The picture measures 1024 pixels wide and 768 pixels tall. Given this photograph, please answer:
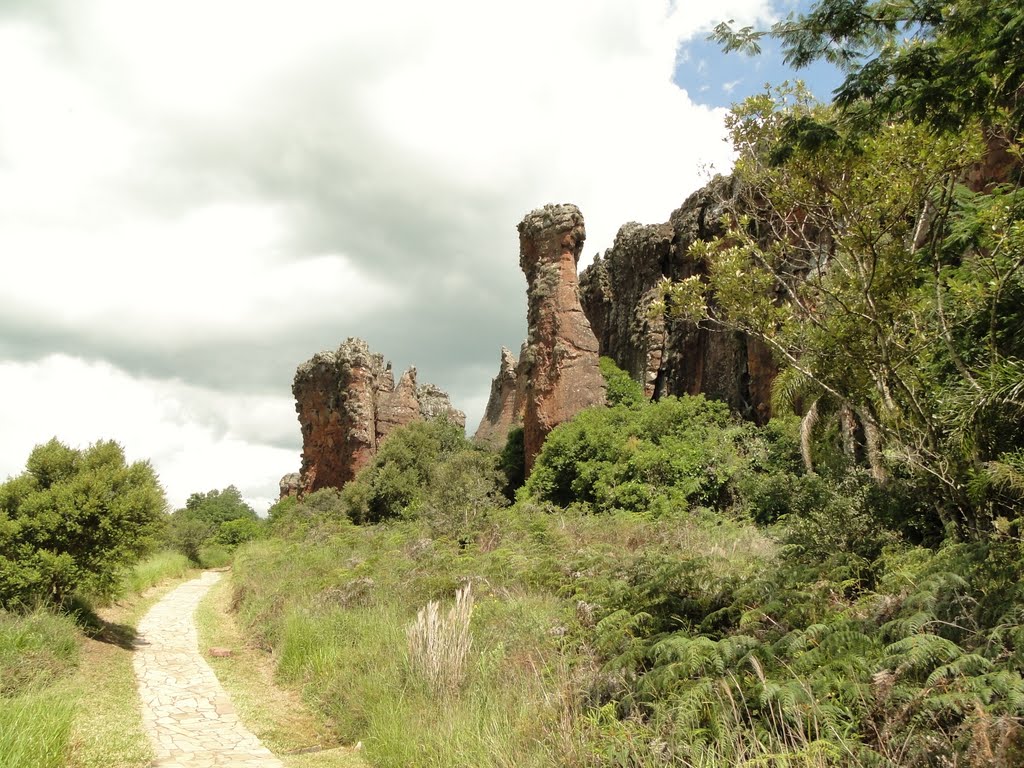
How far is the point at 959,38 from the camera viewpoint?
4.64m

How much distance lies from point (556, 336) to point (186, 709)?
2121 cm

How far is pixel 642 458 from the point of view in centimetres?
2083

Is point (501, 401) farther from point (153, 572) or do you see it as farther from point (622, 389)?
point (153, 572)

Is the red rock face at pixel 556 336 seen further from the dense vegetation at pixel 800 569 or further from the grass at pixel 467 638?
the dense vegetation at pixel 800 569

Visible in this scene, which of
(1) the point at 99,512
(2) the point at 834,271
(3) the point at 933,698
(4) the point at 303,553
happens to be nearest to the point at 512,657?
(3) the point at 933,698

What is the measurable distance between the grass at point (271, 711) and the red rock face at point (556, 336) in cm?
1626

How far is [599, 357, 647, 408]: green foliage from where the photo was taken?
2769 centimetres

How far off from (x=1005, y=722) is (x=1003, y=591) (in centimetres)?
186

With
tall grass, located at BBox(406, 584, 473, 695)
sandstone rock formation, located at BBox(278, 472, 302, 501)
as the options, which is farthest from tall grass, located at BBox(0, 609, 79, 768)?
sandstone rock formation, located at BBox(278, 472, 302, 501)

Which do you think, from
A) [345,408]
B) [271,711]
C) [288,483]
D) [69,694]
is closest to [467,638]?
[271,711]

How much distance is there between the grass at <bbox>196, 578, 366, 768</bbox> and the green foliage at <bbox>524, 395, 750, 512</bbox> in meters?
11.7

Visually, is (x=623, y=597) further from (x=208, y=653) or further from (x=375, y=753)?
(x=208, y=653)

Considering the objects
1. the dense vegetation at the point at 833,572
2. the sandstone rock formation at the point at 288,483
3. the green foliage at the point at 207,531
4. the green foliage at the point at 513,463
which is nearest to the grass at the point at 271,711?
the dense vegetation at the point at 833,572

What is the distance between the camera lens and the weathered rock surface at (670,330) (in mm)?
24672
